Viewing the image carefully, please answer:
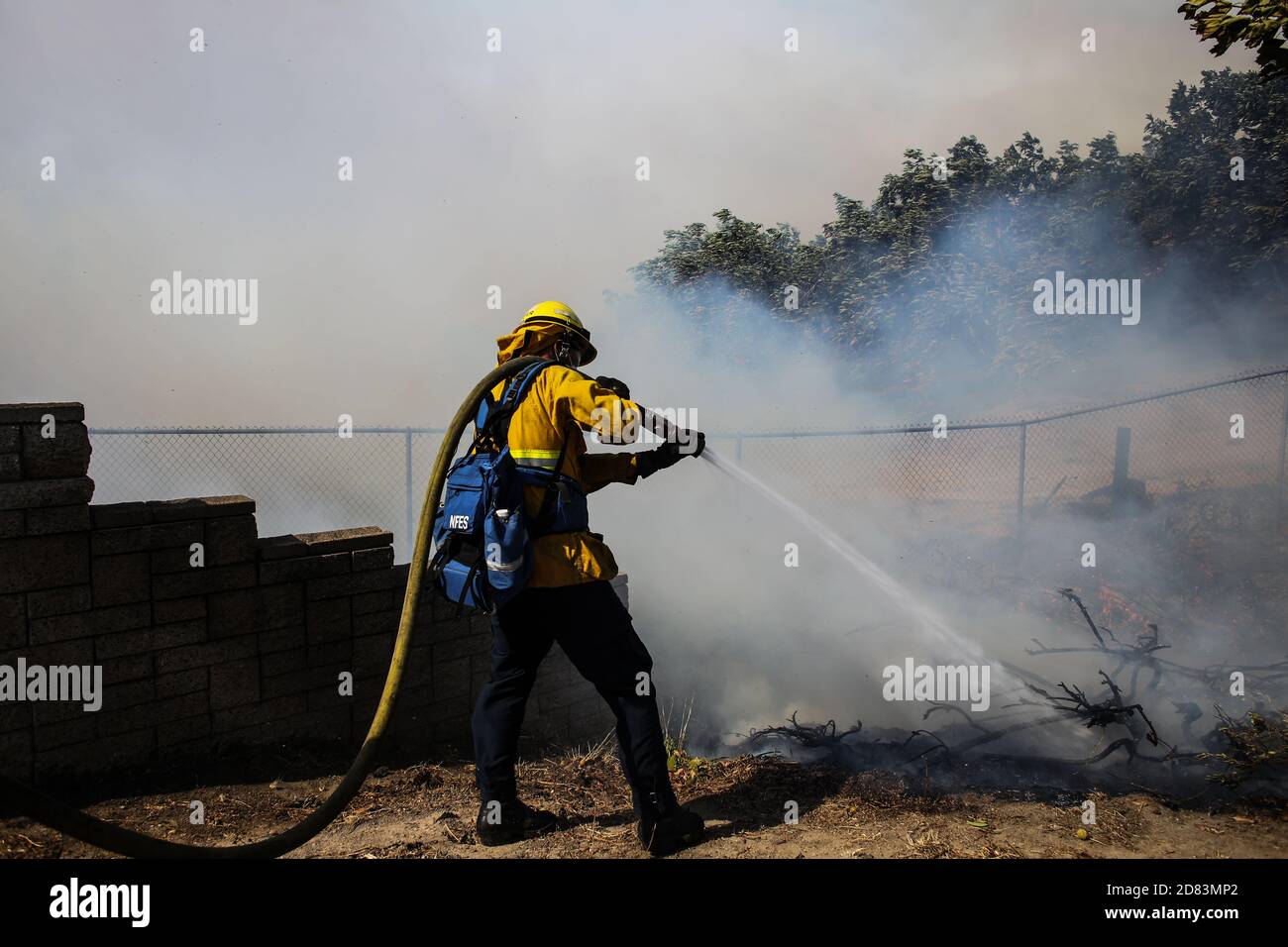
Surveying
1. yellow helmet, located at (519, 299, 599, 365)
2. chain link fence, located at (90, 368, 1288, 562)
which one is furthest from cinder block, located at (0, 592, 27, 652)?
chain link fence, located at (90, 368, 1288, 562)

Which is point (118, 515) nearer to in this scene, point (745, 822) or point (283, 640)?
point (283, 640)

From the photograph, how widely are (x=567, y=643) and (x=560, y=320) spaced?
137 centimetres

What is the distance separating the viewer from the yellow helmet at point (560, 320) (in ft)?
12.1

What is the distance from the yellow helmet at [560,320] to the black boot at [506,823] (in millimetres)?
1887

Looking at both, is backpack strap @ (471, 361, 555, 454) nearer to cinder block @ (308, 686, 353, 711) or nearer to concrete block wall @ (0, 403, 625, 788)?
concrete block wall @ (0, 403, 625, 788)

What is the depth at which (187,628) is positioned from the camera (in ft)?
12.9

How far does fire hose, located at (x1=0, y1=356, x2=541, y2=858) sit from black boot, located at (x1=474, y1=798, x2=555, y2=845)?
1.70 feet

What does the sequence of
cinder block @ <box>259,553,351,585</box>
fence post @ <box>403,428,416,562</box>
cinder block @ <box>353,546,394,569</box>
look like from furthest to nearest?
fence post @ <box>403,428,416,562</box>, cinder block @ <box>353,546,394,569</box>, cinder block @ <box>259,553,351,585</box>

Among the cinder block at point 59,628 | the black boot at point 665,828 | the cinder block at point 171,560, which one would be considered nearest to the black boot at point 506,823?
the black boot at point 665,828

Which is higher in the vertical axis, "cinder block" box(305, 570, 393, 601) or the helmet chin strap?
the helmet chin strap

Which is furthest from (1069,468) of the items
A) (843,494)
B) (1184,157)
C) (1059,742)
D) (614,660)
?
(614,660)

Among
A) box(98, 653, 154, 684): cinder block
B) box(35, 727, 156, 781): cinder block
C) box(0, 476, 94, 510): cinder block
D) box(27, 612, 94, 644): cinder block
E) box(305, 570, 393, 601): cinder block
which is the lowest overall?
box(35, 727, 156, 781): cinder block

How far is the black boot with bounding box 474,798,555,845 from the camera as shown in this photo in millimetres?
3443

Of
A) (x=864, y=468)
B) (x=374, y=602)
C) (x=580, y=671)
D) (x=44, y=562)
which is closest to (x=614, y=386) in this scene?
(x=580, y=671)
